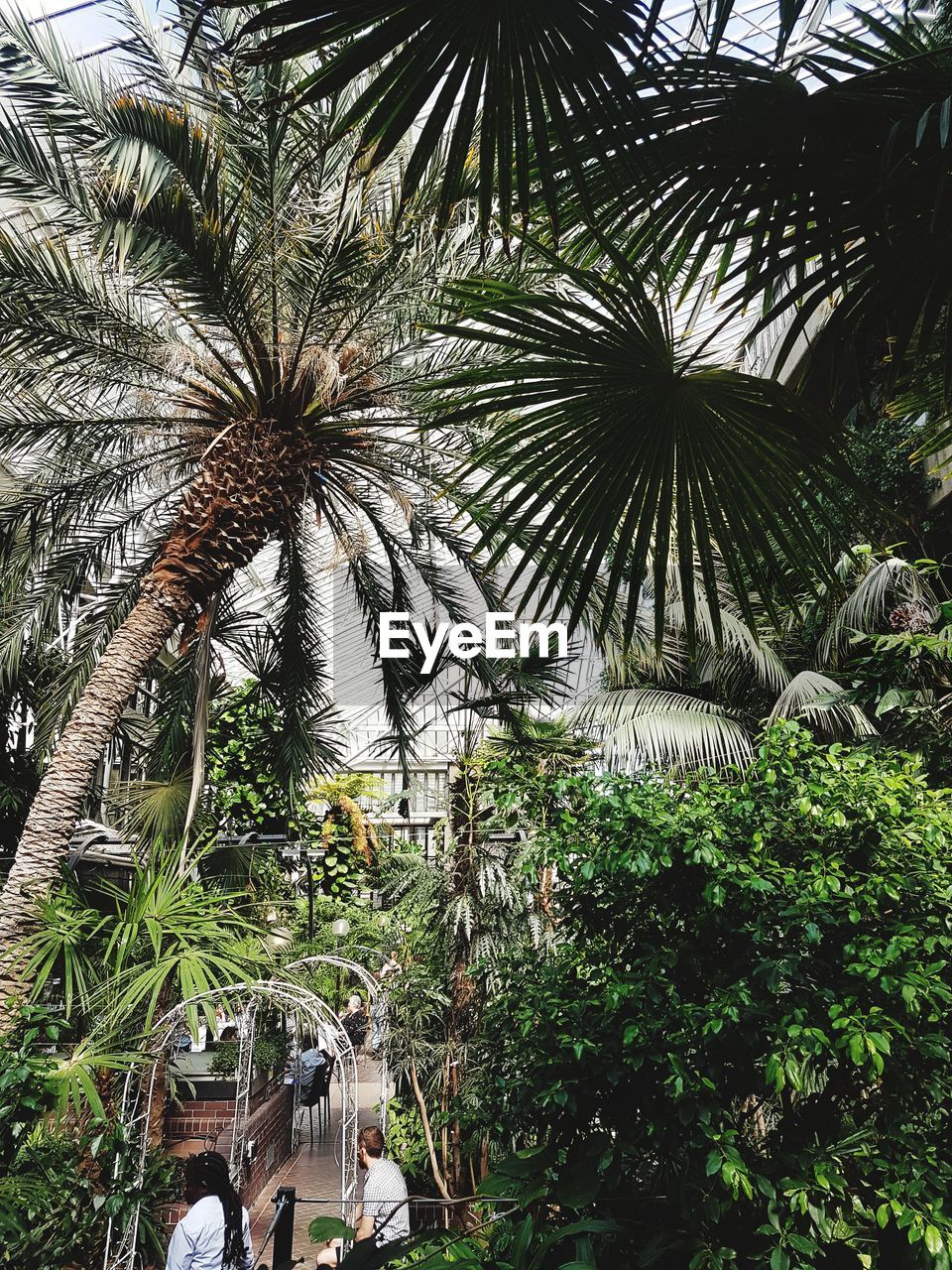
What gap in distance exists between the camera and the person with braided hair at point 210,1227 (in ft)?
15.3

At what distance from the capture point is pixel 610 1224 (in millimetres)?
2023

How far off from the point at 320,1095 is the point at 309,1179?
103 inches

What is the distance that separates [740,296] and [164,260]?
4298 millimetres

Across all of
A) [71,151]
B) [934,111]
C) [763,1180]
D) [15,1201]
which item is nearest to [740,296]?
[934,111]

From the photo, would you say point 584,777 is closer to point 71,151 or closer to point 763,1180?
point 763,1180

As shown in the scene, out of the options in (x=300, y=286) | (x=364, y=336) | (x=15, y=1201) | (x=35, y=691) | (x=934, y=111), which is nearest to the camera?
(x=934, y=111)

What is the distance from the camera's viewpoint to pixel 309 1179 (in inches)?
407

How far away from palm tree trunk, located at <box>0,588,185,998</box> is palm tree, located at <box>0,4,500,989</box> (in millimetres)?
13

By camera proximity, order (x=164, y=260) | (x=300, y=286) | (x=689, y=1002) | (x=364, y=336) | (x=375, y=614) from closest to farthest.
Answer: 1. (x=689, y=1002)
2. (x=164, y=260)
3. (x=300, y=286)
4. (x=364, y=336)
5. (x=375, y=614)

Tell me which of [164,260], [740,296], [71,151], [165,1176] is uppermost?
[71,151]

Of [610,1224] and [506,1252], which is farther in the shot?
[506,1252]

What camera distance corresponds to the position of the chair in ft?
39.5

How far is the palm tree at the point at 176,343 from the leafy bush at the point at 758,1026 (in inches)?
135

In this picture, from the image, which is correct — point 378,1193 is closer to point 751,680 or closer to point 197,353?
point 197,353
